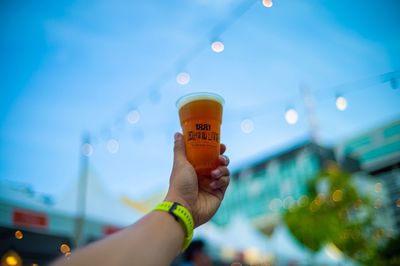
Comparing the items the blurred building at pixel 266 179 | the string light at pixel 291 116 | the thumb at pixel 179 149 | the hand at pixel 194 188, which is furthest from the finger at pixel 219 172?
the blurred building at pixel 266 179

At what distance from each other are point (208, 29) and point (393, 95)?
7.25 ft

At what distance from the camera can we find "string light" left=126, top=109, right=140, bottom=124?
554 centimetres

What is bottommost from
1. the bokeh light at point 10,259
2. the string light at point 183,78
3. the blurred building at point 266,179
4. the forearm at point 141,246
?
the forearm at point 141,246

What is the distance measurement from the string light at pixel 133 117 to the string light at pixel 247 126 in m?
1.75

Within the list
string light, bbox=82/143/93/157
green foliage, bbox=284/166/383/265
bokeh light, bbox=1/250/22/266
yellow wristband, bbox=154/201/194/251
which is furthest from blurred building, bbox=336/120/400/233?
green foliage, bbox=284/166/383/265

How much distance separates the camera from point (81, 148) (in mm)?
5758

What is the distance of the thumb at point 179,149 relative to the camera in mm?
1114

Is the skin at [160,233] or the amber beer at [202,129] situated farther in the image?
the amber beer at [202,129]

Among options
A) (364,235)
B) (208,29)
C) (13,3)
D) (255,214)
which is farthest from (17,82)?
(255,214)

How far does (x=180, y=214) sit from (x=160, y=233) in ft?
0.35

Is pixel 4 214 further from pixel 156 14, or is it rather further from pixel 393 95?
pixel 393 95

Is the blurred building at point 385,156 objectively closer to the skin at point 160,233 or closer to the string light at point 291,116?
the string light at point 291,116

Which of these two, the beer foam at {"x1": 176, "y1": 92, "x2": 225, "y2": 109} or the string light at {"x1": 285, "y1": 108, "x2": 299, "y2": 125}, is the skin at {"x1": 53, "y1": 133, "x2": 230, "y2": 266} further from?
the string light at {"x1": 285, "y1": 108, "x2": 299, "y2": 125}

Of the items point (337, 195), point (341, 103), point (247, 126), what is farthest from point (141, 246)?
point (337, 195)
